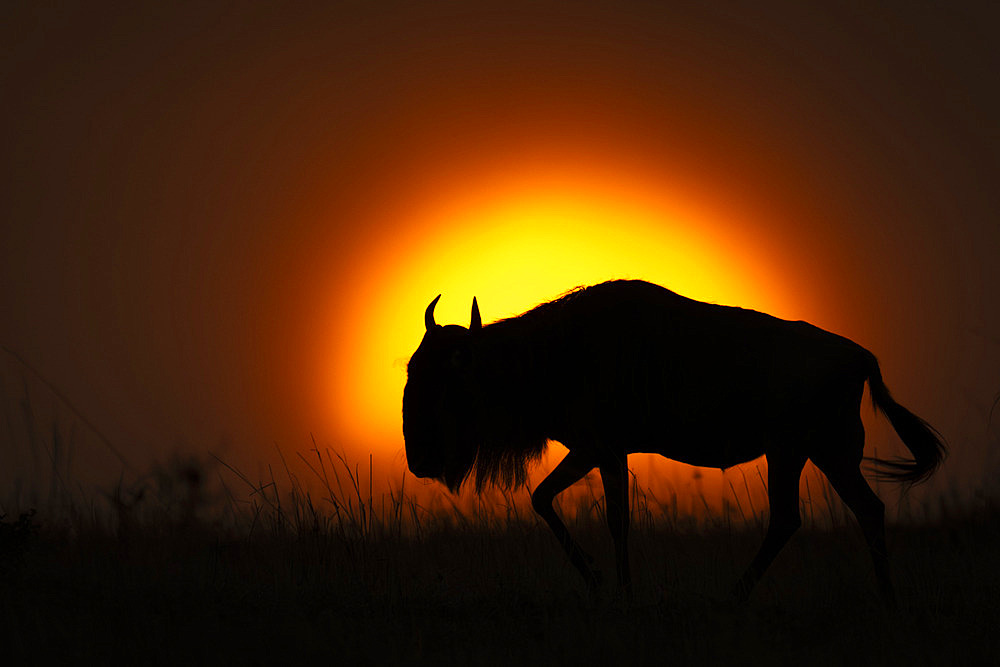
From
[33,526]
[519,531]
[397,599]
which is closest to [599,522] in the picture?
[519,531]

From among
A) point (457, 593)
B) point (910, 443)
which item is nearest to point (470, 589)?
point (457, 593)

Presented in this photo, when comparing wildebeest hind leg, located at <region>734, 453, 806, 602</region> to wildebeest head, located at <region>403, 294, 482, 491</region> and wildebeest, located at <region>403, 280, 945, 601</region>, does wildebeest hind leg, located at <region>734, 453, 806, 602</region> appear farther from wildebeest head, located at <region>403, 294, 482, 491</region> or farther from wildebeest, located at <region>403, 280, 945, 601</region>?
wildebeest head, located at <region>403, 294, 482, 491</region>

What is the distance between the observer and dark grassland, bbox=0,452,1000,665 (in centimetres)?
476

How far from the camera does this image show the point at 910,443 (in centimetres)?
667

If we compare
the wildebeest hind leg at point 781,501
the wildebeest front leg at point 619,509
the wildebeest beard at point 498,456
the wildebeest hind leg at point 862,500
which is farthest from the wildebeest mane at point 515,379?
the wildebeest hind leg at point 862,500

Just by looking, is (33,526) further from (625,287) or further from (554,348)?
(625,287)

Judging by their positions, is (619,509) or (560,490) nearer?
(619,509)

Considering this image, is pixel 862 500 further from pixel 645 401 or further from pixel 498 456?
pixel 498 456

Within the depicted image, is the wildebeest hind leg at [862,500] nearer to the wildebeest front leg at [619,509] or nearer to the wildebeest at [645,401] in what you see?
the wildebeest at [645,401]

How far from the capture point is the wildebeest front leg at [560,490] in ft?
20.7

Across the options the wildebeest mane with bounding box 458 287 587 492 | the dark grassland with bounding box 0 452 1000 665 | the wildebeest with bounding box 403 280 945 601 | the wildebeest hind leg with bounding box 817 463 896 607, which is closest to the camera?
the dark grassland with bounding box 0 452 1000 665

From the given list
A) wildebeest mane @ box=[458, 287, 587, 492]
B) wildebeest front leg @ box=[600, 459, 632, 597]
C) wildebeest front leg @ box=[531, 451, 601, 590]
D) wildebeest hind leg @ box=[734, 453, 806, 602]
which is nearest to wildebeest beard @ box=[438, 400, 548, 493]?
wildebeest mane @ box=[458, 287, 587, 492]

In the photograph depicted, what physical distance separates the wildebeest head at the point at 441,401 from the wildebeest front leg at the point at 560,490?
2.00 ft

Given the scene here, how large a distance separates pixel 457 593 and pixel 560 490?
3.43ft
